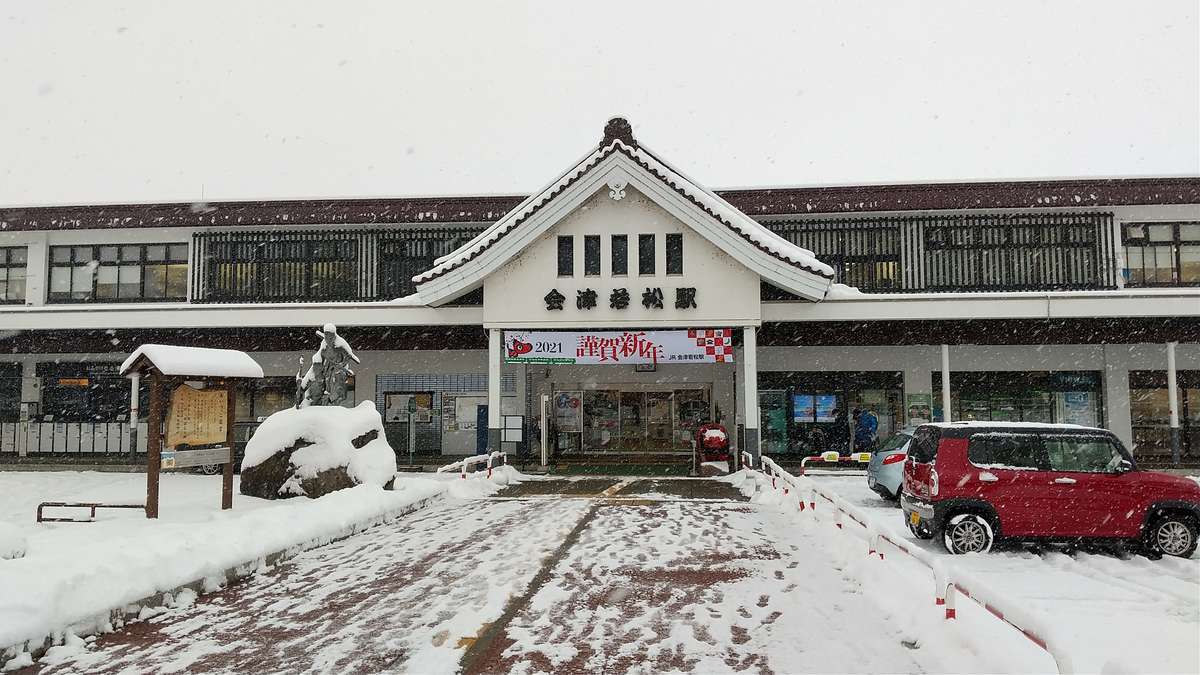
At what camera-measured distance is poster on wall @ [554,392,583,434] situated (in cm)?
2408

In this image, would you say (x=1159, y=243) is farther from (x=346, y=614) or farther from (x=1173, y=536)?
(x=346, y=614)

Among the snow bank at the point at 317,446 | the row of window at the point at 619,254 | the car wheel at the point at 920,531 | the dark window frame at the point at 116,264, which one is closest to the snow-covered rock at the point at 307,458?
the snow bank at the point at 317,446

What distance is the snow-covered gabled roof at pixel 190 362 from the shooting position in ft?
34.9

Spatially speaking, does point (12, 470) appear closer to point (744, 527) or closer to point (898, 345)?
point (744, 527)

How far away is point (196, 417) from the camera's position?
11.6 m

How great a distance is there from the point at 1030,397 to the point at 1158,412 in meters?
3.44

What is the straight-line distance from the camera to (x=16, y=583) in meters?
5.98

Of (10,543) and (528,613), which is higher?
(10,543)

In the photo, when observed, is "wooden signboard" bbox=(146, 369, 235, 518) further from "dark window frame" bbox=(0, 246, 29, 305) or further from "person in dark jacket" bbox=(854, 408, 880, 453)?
"dark window frame" bbox=(0, 246, 29, 305)

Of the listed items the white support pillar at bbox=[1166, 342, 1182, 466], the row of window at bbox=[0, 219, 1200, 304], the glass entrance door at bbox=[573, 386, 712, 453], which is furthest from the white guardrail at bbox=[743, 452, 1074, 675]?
the white support pillar at bbox=[1166, 342, 1182, 466]

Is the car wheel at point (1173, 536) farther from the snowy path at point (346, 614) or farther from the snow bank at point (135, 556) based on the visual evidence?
the snow bank at point (135, 556)

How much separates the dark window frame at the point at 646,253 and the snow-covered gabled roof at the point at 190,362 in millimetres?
9239

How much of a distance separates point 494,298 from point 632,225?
3714 mm

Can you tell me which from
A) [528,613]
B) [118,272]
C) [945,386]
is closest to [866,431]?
[945,386]
